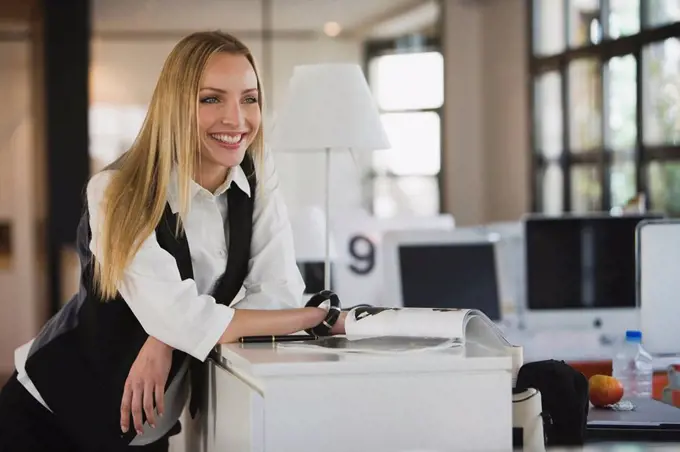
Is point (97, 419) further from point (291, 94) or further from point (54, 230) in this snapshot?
point (54, 230)

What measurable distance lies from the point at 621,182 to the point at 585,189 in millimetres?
543

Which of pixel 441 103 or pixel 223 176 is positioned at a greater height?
pixel 441 103

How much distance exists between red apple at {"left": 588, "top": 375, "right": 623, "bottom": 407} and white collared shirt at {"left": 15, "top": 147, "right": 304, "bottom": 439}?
70 centimetres

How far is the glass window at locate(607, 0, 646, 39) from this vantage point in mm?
6215

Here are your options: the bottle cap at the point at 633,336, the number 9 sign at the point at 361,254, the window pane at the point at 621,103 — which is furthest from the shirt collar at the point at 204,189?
the window pane at the point at 621,103

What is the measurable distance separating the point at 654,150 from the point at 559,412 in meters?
4.43

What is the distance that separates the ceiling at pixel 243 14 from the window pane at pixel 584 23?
4.78ft

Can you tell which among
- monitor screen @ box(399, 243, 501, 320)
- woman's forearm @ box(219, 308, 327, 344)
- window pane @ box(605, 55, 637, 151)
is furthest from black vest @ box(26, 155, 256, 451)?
window pane @ box(605, 55, 637, 151)

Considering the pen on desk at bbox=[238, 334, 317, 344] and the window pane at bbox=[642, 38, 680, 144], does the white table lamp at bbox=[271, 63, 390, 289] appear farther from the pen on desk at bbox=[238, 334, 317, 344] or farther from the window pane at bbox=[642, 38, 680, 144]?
the window pane at bbox=[642, 38, 680, 144]

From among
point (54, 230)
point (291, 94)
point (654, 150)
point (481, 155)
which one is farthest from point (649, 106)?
point (54, 230)

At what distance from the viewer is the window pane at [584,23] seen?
22.1 ft

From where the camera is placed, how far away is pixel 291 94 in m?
3.00

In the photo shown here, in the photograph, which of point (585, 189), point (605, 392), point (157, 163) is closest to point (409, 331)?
point (157, 163)

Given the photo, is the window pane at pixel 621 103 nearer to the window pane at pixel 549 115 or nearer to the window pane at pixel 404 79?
the window pane at pixel 549 115
